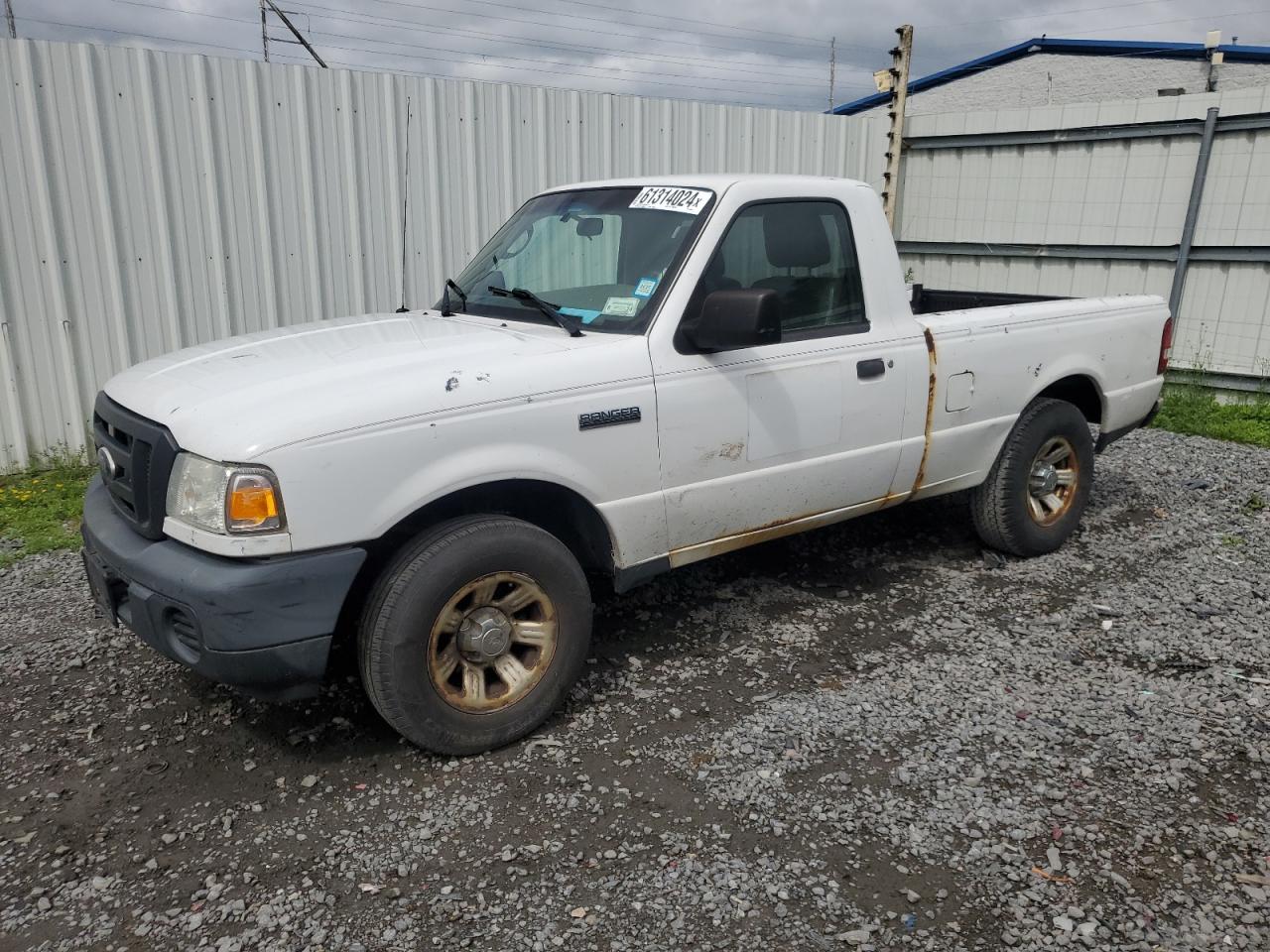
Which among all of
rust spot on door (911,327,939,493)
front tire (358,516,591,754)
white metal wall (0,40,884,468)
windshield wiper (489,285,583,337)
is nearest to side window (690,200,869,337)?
rust spot on door (911,327,939,493)

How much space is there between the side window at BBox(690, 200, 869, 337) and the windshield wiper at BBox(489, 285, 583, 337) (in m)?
0.56

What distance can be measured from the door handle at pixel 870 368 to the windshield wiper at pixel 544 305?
1.28 m

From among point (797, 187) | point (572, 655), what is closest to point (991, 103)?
point (797, 187)

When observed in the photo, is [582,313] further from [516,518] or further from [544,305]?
[516,518]

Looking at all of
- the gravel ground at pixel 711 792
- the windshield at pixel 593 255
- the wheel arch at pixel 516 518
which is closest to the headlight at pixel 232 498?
the wheel arch at pixel 516 518

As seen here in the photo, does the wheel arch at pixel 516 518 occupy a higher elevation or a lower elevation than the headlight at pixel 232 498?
lower

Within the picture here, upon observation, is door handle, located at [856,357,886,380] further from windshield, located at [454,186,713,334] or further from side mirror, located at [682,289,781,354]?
windshield, located at [454,186,713,334]

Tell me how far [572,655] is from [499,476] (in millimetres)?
775

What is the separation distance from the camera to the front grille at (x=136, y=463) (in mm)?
3072

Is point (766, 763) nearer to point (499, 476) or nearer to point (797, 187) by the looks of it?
point (499, 476)

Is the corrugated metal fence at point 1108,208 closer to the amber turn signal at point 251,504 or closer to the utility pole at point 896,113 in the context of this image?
the utility pole at point 896,113

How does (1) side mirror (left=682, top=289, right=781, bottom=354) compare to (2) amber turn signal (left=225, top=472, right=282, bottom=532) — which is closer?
(2) amber turn signal (left=225, top=472, right=282, bottom=532)

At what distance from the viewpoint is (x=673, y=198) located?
4.02 meters

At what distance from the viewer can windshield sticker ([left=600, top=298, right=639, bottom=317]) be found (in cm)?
377
